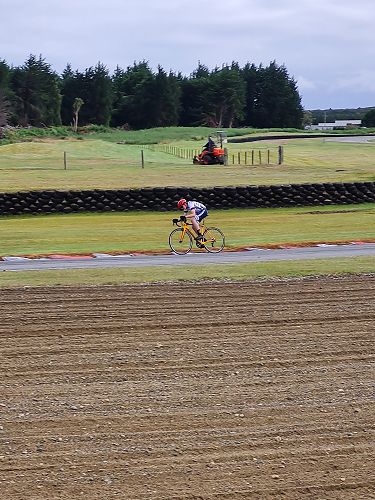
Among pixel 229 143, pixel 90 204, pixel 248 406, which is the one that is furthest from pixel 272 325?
pixel 229 143

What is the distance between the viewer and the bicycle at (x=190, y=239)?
26047 millimetres

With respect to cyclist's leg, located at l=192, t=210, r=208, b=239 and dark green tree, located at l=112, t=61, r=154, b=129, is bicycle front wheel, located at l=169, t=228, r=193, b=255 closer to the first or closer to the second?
cyclist's leg, located at l=192, t=210, r=208, b=239

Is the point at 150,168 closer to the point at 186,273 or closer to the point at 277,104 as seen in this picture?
the point at 186,273

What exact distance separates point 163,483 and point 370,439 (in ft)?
7.88

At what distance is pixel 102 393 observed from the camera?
1182 centimetres

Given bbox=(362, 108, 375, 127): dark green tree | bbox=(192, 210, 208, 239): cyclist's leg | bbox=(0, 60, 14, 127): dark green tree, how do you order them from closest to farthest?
bbox=(192, 210, 208, 239): cyclist's leg < bbox=(0, 60, 14, 127): dark green tree < bbox=(362, 108, 375, 127): dark green tree

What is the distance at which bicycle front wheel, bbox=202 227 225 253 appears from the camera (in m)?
26.3

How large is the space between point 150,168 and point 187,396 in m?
44.5

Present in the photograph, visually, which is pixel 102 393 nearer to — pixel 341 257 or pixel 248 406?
pixel 248 406

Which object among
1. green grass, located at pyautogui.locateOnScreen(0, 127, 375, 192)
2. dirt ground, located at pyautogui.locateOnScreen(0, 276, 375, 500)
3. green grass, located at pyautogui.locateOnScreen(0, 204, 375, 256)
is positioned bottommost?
green grass, located at pyautogui.locateOnScreen(0, 204, 375, 256)

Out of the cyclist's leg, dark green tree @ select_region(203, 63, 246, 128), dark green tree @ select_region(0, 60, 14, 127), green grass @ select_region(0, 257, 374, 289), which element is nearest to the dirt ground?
green grass @ select_region(0, 257, 374, 289)

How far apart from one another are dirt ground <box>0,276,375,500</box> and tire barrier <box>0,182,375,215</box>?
19990 millimetres

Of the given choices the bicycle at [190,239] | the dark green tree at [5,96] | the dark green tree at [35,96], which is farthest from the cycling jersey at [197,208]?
the dark green tree at [35,96]

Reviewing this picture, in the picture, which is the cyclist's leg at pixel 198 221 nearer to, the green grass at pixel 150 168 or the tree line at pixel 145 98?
the green grass at pixel 150 168
